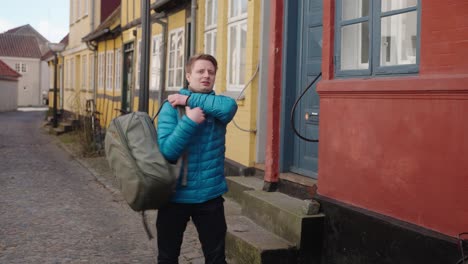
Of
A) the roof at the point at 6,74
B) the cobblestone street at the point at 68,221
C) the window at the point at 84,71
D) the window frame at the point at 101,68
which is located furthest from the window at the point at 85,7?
the roof at the point at 6,74

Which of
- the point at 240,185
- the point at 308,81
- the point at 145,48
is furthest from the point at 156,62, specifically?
the point at 308,81

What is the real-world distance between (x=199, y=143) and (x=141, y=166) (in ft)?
1.22

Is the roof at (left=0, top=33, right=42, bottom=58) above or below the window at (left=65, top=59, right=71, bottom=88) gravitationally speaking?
above

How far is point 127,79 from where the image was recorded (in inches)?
708

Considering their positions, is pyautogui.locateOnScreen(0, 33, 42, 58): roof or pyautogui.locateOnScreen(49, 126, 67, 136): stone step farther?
pyautogui.locateOnScreen(0, 33, 42, 58): roof

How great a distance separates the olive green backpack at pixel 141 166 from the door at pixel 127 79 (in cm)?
1376

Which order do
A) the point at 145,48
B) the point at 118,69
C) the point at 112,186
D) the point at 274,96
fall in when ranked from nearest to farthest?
the point at 274,96 → the point at 145,48 → the point at 112,186 → the point at 118,69

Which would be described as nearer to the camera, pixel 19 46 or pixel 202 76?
pixel 202 76

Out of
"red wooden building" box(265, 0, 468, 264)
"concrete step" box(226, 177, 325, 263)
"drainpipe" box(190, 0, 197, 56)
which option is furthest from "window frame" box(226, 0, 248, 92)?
"red wooden building" box(265, 0, 468, 264)

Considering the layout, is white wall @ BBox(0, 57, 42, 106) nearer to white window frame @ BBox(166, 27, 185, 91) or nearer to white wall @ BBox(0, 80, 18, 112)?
white wall @ BBox(0, 80, 18, 112)

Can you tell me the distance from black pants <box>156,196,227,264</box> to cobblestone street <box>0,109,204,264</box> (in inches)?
78.1

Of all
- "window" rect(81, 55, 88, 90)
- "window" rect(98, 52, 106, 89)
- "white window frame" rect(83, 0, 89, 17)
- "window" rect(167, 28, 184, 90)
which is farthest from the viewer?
"window" rect(81, 55, 88, 90)

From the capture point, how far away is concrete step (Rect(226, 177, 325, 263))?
5.19 meters

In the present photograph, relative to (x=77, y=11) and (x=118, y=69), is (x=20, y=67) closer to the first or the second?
(x=77, y=11)
